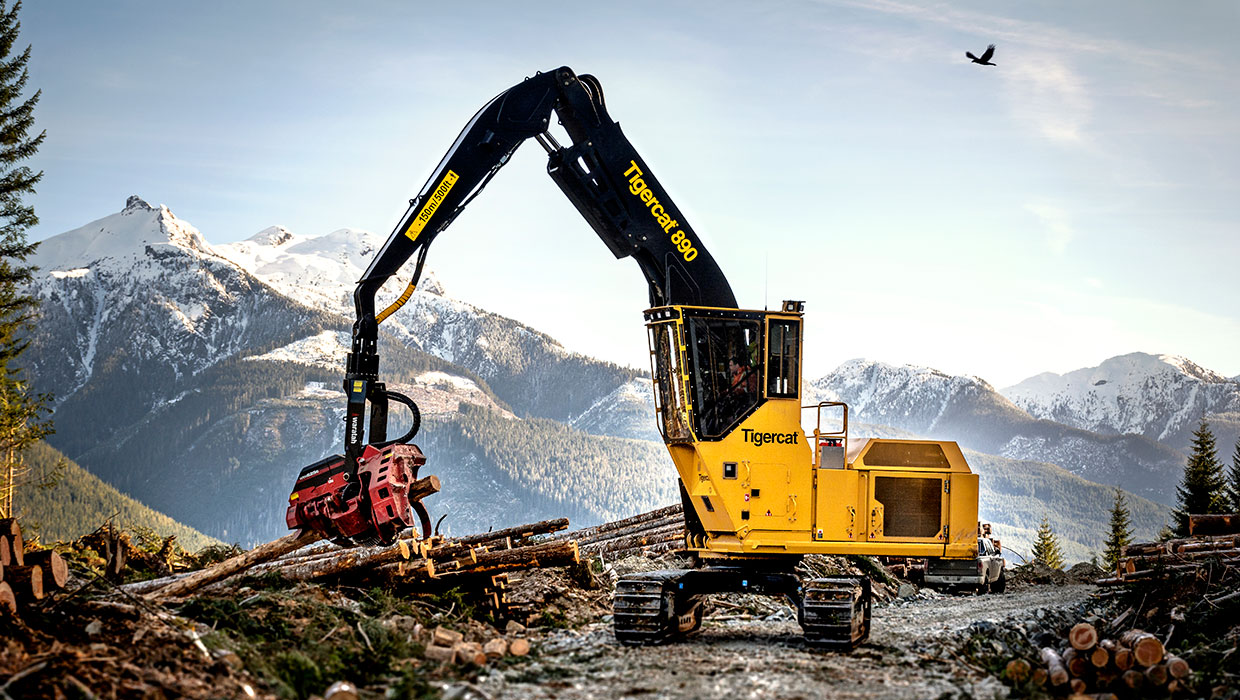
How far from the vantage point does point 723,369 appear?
11461mm

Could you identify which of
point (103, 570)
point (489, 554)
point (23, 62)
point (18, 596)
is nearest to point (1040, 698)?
point (489, 554)

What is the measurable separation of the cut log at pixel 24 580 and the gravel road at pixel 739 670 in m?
3.98

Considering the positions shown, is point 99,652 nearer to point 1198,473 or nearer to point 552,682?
point 552,682

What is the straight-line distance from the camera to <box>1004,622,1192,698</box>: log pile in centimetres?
930

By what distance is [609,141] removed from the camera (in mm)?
12523

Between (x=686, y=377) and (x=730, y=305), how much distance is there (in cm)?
141

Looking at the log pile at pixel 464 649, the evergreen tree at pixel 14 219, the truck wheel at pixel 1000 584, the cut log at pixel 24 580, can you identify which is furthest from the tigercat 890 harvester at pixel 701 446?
the evergreen tree at pixel 14 219

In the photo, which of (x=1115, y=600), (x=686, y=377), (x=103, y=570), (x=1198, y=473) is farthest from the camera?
(x=1198, y=473)

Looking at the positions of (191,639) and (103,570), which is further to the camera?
(103,570)

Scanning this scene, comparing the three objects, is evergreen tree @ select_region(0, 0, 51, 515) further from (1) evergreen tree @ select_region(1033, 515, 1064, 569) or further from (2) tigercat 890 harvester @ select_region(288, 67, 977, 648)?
(1) evergreen tree @ select_region(1033, 515, 1064, 569)

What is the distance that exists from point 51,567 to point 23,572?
279 mm

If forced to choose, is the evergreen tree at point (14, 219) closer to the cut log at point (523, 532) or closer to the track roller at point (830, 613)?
the cut log at point (523, 532)

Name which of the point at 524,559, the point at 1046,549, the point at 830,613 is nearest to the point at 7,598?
the point at 524,559

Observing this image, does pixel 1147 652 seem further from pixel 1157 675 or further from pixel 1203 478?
pixel 1203 478
